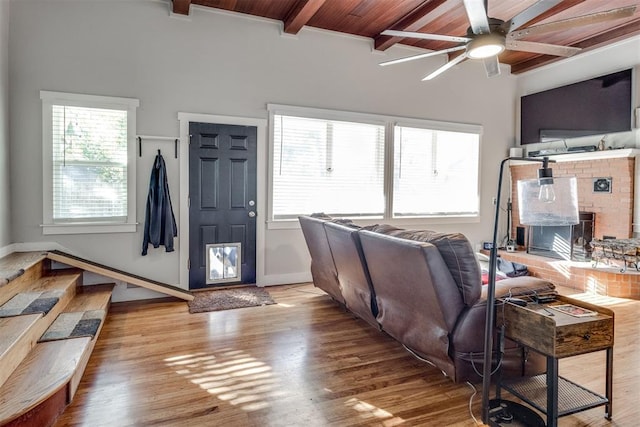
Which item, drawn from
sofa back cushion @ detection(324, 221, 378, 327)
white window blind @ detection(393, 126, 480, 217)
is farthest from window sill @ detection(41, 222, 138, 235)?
white window blind @ detection(393, 126, 480, 217)

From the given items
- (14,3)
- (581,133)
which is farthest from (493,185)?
(14,3)

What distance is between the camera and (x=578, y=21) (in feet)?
7.94

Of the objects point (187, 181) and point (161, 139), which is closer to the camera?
point (161, 139)

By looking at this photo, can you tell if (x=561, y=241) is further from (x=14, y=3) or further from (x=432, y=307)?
(x=14, y=3)

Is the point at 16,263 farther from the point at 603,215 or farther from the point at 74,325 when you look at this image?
the point at 603,215

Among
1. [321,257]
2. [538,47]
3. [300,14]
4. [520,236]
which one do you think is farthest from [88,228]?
[520,236]

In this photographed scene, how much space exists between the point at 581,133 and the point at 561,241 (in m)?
1.64

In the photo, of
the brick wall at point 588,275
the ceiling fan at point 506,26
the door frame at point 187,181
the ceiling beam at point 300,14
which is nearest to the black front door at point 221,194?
the door frame at point 187,181

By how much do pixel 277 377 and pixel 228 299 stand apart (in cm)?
185

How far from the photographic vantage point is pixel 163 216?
4156mm

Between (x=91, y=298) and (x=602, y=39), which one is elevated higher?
(x=602, y=39)

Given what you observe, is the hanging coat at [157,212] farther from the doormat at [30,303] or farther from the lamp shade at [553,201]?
the lamp shade at [553,201]

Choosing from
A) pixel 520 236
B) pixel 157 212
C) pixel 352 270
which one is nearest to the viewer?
pixel 352 270

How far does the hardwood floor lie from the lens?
2.00 metres
